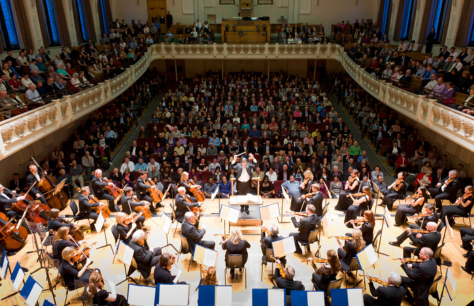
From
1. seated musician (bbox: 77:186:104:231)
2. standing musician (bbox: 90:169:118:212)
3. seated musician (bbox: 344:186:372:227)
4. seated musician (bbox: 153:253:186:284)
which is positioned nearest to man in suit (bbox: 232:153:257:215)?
Result: seated musician (bbox: 344:186:372:227)

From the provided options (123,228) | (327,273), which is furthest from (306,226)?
(123,228)

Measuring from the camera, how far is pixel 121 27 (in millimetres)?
21578

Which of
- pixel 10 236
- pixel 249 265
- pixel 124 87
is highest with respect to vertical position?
pixel 124 87

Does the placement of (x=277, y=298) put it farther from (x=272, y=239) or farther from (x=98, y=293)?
(x=98, y=293)

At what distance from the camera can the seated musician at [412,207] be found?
7492mm

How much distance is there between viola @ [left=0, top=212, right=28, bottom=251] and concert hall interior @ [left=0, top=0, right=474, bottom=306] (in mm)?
32

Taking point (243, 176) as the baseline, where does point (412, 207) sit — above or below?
below

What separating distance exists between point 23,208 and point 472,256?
9.18 metres

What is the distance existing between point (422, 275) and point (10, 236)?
778cm

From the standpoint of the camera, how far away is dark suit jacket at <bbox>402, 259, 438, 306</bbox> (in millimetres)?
5230

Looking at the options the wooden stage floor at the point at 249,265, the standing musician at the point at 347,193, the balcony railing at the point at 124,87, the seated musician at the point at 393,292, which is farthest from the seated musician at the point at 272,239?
the balcony railing at the point at 124,87

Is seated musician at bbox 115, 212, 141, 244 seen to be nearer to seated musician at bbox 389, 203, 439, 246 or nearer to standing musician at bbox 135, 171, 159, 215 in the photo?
standing musician at bbox 135, 171, 159, 215

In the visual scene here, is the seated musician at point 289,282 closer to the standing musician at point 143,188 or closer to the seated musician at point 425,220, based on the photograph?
the seated musician at point 425,220

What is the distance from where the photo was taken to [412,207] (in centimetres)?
771
